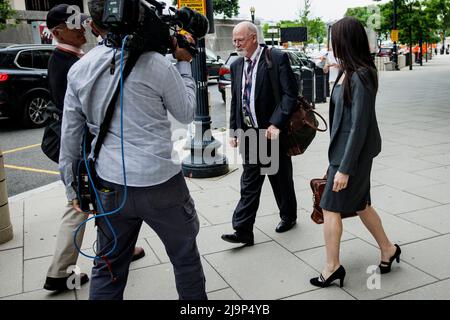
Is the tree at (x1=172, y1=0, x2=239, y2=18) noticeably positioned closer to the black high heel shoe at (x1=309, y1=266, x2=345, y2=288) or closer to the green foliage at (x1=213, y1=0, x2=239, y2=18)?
the green foliage at (x1=213, y1=0, x2=239, y2=18)

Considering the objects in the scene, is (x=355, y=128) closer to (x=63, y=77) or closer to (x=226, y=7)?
(x=63, y=77)

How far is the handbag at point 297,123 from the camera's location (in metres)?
3.89

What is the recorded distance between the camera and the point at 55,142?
3.32 meters

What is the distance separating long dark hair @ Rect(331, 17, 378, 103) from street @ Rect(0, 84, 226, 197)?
463 cm

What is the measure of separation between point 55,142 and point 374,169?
4.26 metres

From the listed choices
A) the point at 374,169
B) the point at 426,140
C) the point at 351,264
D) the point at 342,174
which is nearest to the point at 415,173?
the point at 374,169

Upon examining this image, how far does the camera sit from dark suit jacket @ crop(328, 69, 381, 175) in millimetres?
2904

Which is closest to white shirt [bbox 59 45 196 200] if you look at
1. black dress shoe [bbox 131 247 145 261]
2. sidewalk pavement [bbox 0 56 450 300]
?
sidewalk pavement [bbox 0 56 450 300]

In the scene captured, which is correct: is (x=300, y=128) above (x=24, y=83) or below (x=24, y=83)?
below

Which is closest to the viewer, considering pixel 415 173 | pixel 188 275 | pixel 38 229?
pixel 188 275

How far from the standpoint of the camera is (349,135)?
298 cm

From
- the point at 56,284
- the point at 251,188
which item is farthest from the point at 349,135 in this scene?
the point at 56,284

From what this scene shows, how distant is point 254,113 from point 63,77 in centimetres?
156

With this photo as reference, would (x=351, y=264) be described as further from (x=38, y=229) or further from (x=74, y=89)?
(x=38, y=229)
